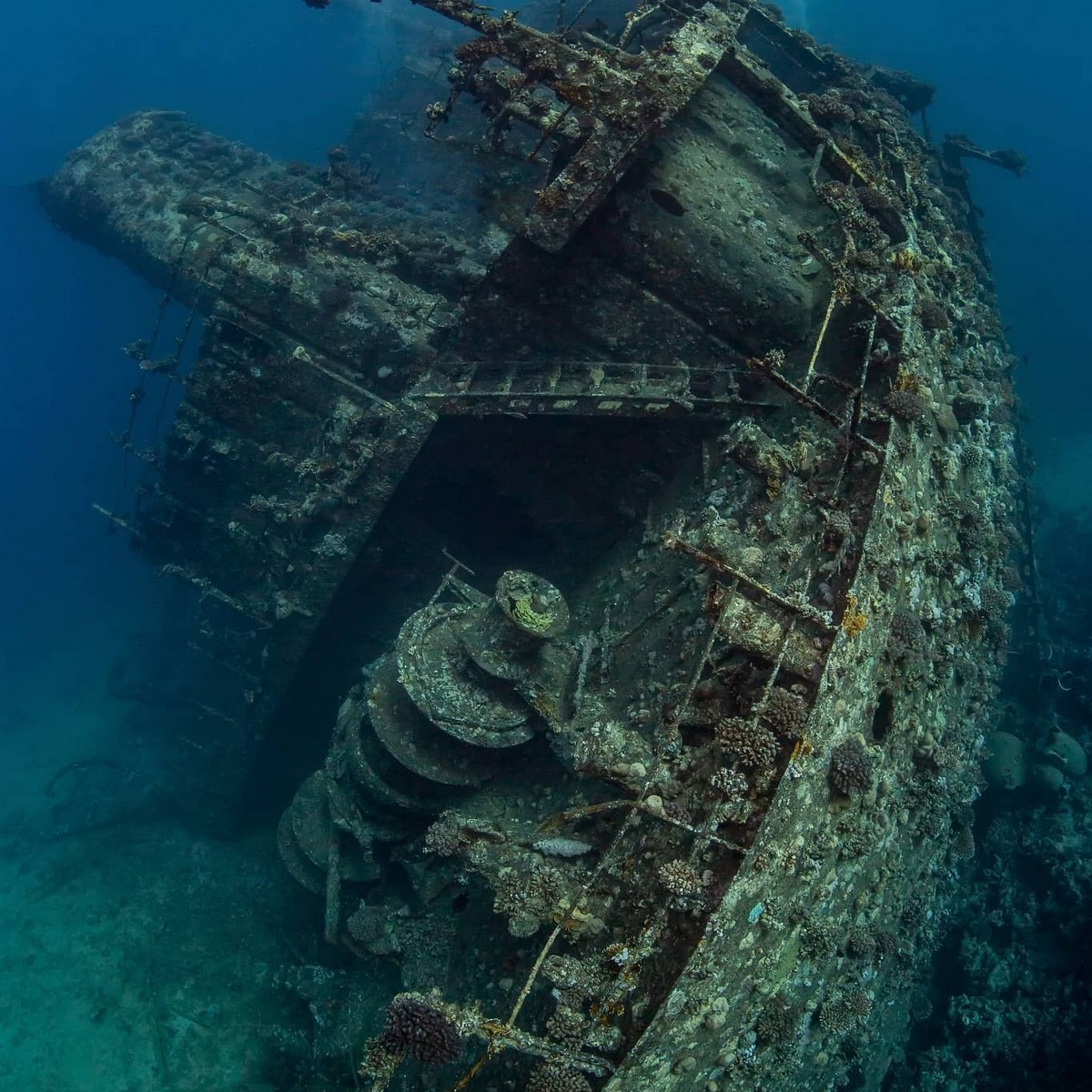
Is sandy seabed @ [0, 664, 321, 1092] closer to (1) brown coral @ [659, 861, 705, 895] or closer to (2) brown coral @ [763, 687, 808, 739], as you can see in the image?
(1) brown coral @ [659, 861, 705, 895]

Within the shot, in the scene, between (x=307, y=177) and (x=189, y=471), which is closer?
(x=189, y=471)

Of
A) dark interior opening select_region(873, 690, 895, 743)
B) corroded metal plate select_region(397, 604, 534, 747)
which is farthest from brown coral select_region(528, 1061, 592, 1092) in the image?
dark interior opening select_region(873, 690, 895, 743)

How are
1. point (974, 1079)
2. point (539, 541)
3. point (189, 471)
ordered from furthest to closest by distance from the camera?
1. point (189, 471)
2. point (539, 541)
3. point (974, 1079)

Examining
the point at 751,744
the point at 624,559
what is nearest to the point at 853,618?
the point at 751,744

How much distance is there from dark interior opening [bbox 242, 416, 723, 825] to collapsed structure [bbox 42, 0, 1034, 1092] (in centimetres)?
8

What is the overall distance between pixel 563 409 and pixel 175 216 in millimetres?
13933

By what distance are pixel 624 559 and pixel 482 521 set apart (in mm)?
3349

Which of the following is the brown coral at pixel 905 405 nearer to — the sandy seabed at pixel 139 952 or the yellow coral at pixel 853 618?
the yellow coral at pixel 853 618

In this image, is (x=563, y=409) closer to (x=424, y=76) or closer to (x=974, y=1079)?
(x=974, y=1079)

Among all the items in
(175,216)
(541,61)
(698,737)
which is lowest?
(698,737)

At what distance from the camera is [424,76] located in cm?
2778

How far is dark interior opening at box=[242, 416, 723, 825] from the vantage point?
10664 millimetres

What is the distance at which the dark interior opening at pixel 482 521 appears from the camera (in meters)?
10.7

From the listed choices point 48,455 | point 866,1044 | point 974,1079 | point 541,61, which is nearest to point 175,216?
point 541,61
